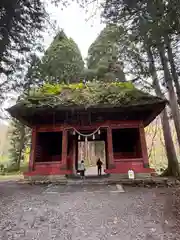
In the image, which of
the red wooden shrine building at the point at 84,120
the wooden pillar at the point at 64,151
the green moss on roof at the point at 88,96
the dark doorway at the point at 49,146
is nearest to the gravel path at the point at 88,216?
the wooden pillar at the point at 64,151

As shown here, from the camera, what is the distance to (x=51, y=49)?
61.9 ft

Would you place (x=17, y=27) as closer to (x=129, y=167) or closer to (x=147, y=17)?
(x=147, y=17)

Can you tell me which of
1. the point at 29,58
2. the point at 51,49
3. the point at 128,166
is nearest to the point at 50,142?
the point at 128,166

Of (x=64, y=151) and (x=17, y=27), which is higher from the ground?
(x=17, y=27)

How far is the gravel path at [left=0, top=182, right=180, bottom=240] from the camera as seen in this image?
373 cm

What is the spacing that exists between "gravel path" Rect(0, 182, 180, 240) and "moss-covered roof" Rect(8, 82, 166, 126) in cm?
425

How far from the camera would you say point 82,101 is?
1005cm

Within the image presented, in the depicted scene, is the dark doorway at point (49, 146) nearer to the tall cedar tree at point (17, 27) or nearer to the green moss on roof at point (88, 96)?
the green moss on roof at point (88, 96)

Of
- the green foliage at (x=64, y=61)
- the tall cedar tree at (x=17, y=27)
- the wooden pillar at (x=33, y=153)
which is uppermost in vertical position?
the green foliage at (x=64, y=61)

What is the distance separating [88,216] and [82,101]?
6.28 meters

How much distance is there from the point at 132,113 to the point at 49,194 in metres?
5.92

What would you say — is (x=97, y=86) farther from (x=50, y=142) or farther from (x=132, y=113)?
(x=50, y=142)

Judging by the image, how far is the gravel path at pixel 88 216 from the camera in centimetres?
373

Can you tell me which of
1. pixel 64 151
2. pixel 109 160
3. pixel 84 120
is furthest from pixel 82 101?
pixel 109 160
